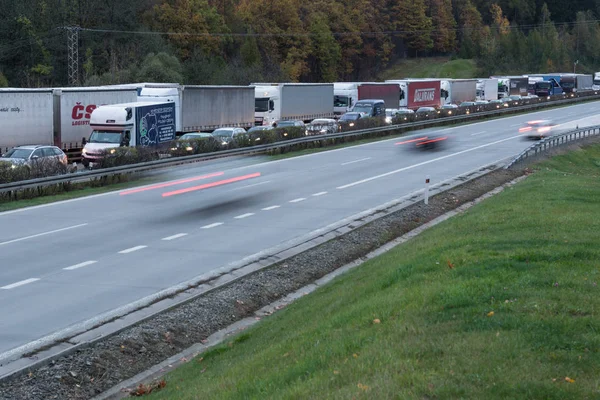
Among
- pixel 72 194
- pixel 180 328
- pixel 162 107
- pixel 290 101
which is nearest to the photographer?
pixel 180 328

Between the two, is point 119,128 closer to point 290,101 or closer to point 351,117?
point 351,117

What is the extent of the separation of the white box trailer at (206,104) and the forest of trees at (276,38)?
18097 mm

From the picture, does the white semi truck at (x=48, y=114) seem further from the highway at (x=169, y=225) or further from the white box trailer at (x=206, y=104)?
the highway at (x=169, y=225)

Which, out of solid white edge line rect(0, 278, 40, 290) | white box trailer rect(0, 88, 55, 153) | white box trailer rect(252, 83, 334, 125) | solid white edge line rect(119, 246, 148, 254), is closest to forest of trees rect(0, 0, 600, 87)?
white box trailer rect(252, 83, 334, 125)

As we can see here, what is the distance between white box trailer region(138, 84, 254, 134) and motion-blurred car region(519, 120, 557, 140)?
18247 mm

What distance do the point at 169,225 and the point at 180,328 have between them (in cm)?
930

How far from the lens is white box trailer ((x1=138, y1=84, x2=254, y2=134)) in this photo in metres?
48.4

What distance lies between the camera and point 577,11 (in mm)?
186500

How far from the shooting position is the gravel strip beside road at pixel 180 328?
10.7 metres

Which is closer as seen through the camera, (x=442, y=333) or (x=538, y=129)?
(x=442, y=333)

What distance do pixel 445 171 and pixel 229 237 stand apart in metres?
17.6

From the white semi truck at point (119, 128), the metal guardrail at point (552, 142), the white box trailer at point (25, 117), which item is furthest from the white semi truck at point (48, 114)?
the metal guardrail at point (552, 142)

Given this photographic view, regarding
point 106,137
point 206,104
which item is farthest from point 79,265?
point 206,104

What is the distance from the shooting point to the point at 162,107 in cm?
4250
